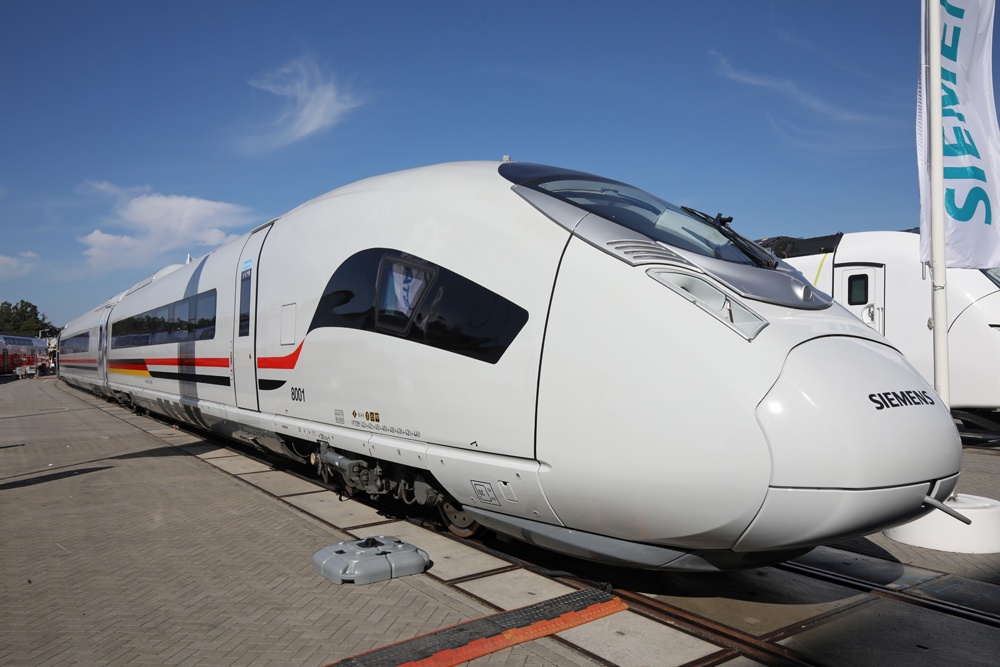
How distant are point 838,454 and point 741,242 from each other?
1778 mm

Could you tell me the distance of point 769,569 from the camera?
464cm

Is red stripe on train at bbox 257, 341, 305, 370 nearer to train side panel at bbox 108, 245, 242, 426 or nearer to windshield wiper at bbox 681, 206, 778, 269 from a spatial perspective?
train side panel at bbox 108, 245, 242, 426

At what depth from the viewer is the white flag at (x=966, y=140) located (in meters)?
6.01

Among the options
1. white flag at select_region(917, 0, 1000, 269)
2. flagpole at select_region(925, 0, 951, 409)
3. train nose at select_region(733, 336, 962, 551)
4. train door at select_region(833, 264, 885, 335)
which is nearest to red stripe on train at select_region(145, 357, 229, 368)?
train nose at select_region(733, 336, 962, 551)

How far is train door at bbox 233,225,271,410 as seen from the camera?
735cm

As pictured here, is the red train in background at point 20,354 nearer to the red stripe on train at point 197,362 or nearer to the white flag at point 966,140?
the red stripe on train at point 197,362

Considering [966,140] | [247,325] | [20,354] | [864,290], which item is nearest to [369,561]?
[247,325]

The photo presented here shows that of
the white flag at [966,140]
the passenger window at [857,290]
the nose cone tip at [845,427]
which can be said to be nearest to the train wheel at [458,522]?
the nose cone tip at [845,427]

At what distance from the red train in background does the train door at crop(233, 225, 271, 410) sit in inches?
2212

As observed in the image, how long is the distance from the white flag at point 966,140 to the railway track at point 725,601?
3.19 meters

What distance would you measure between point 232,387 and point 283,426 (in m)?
1.83

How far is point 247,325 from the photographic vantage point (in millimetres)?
7523

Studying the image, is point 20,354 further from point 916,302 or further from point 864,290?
point 916,302

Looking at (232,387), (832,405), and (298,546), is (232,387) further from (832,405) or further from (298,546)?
(832,405)
